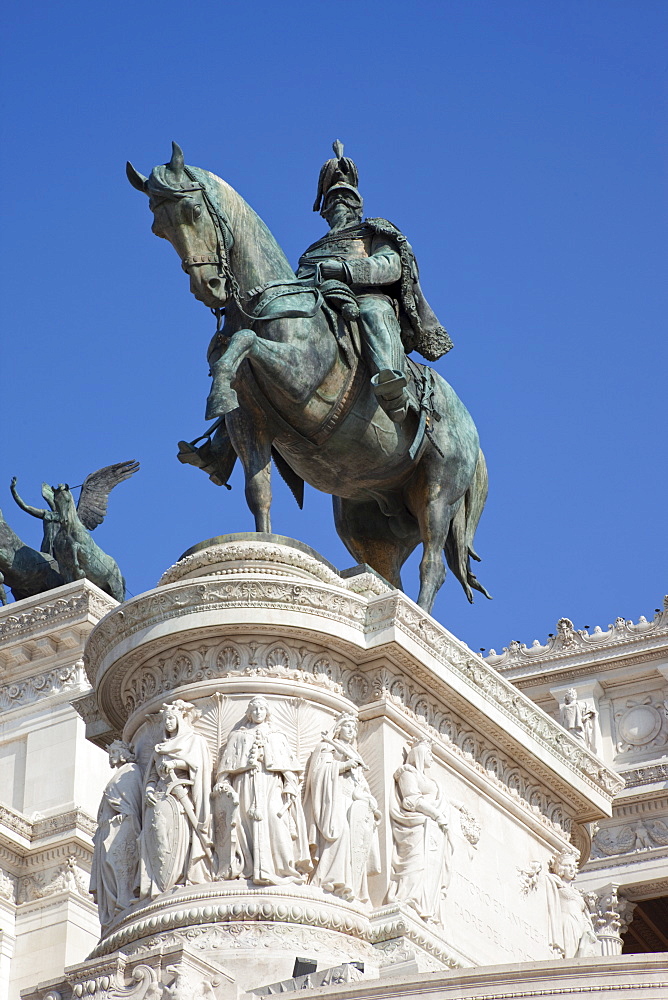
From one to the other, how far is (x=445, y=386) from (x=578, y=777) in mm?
3568

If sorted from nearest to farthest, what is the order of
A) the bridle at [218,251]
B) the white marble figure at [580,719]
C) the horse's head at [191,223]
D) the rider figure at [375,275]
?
1. the horse's head at [191,223]
2. the bridle at [218,251]
3. the rider figure at [375,275]
4. the white marble figure at [580,719]

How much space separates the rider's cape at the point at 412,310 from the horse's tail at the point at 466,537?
1.04 m

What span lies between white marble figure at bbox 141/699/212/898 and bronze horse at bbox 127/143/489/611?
8.02 ft

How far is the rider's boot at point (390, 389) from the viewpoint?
16000 millimetres

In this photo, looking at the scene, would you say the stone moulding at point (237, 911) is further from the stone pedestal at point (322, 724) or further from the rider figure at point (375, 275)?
the rider figure at point (375, 275)

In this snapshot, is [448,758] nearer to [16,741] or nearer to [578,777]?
[578,777]

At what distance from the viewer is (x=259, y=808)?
13555mm

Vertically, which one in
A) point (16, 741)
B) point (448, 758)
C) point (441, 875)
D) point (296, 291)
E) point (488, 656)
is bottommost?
point (441, 875)

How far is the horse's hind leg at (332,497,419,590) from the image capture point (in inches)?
690

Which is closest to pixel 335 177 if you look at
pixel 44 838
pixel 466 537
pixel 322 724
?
pixel 466 537

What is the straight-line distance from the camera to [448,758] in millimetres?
15234

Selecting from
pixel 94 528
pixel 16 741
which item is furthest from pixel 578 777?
pixel 94 528

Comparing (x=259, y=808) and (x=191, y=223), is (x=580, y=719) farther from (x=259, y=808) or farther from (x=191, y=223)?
(x=259, y=808)

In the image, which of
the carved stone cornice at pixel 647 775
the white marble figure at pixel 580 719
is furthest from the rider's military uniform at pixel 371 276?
the white marble figure at pixel 580 719
